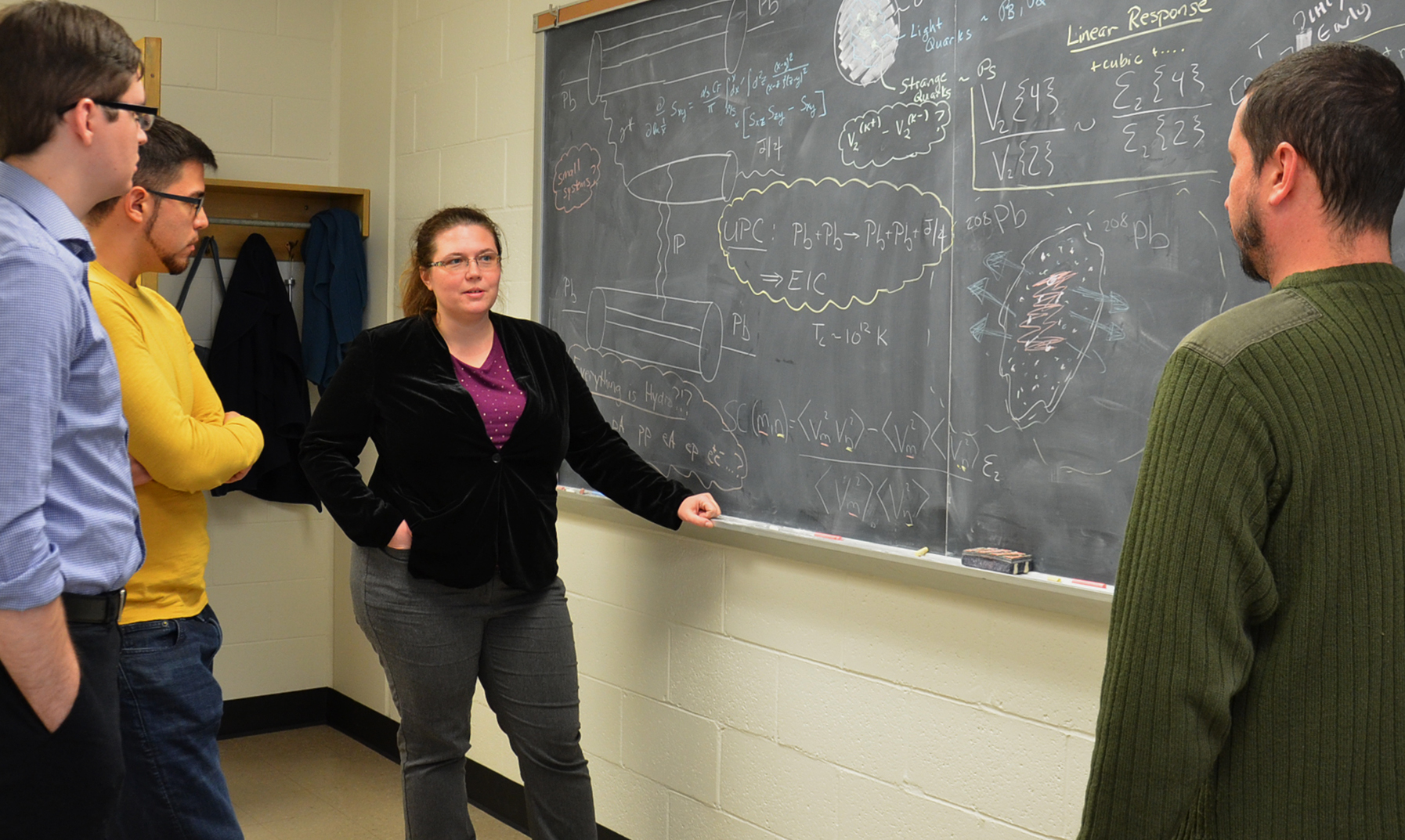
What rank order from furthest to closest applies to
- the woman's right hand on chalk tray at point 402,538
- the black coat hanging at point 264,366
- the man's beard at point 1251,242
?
the black coat hanging at point 264,366
the woman's right hand on chalk tray at point 402,538
the man's beard at point 1251,242

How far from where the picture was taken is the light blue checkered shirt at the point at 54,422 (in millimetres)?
1322

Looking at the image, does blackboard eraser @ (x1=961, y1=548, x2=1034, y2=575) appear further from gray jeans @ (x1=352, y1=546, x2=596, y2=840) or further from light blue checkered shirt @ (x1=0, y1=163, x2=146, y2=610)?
light blue checkered shirt @ (x1=0, y1=163, x2=146, y2=610)

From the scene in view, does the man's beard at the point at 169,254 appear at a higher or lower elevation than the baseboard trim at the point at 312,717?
higher

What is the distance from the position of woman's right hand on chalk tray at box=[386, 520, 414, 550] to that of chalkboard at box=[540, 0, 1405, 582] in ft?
2.15

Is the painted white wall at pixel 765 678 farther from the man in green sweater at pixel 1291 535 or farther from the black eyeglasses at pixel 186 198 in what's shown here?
the black eyeglasses at pixel 186 198

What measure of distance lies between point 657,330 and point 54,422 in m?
1.61

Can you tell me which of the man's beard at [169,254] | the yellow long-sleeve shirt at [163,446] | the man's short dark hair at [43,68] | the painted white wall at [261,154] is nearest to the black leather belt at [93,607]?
the yellow long-sleeve shirt at [163,446]

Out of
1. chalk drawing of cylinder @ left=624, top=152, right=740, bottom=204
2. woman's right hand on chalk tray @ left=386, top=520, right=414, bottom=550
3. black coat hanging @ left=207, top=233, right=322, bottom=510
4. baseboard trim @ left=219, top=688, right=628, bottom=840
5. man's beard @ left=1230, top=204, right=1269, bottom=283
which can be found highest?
chalk drawing of cylinder @ left=624, top=152, right=740, bottom=204

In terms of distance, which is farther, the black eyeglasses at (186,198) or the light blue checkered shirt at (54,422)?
the black eyeglasses at (186,198)

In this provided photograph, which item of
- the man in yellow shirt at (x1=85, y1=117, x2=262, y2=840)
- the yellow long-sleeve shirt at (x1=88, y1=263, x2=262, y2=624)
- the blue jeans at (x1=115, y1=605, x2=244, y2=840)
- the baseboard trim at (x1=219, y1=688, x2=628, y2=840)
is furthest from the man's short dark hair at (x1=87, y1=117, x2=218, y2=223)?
the baseboard trim at (x1=219, y1=688, x2=628, y2=840)

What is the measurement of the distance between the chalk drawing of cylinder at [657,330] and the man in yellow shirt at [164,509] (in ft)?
3.37

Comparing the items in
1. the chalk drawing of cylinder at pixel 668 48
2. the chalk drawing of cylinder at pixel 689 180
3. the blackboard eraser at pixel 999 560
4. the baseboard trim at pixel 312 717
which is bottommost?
the baseboard trim at pixel 312 717

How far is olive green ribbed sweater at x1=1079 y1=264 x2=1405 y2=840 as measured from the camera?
45.6 inches

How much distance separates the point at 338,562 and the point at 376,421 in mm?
1930
